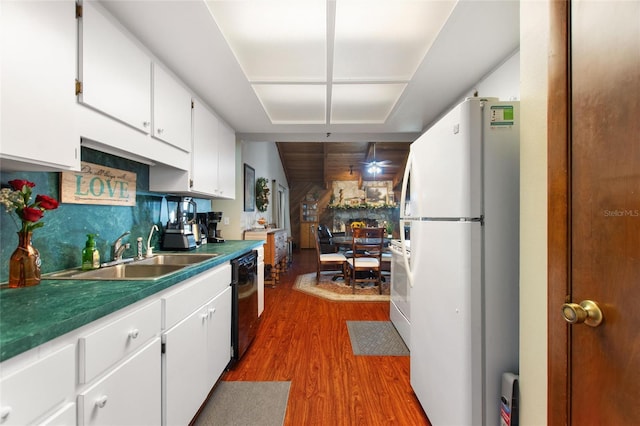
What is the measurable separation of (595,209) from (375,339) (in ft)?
7.17

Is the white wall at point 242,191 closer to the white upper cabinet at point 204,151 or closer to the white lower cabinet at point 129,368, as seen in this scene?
the white upper cabinet at point 204,151

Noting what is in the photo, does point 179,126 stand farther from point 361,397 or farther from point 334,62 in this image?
point 361,397

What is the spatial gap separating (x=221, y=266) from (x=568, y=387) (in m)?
1.73

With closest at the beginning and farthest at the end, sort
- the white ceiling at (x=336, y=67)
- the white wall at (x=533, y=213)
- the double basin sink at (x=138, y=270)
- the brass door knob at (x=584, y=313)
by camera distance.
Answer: the brass door knob at (x=584, y=313)
the white wall at (x=533, y=213)
the double basin sink at (x=138, y=270)
the white ceiling at (x=336, y=67)

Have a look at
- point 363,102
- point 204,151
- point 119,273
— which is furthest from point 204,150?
point 363,102

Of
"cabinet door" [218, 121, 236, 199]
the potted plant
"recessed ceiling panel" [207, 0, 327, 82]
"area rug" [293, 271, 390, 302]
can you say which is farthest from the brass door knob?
the potted plant

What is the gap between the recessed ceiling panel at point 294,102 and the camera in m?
2.43

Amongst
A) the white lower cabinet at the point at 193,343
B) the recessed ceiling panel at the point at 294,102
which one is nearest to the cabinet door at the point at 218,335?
the white lower cabinet at the point at 193,343

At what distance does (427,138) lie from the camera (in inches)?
57.9

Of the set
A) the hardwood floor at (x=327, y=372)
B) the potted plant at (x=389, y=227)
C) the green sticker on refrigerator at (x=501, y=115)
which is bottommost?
the hardwood floor at (x=327, y=372)

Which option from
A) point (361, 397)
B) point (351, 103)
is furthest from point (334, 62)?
point (361, 397)

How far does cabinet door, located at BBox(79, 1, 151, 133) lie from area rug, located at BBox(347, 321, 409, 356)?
7.71 feet

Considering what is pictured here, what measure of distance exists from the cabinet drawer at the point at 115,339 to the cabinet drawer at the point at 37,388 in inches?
1.4

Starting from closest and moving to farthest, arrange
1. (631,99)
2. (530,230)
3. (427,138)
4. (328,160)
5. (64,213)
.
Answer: (631,99), (530,230), (64,213), (427,138), (328,160)
